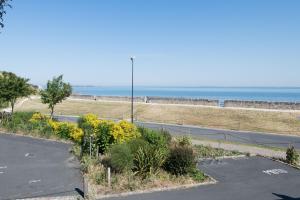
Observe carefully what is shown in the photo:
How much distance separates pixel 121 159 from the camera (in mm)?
18500

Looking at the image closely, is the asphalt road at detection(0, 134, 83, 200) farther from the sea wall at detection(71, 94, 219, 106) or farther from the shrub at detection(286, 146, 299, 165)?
the sea wall at detection(71, 94, 219, 106)

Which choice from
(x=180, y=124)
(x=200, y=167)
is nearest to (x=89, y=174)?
(x=200, y=167)

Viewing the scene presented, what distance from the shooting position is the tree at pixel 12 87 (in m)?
38.5

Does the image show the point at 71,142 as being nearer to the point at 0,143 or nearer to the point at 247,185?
the point at 0,143

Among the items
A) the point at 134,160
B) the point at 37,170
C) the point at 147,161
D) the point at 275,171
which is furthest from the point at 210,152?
the point at 37,170

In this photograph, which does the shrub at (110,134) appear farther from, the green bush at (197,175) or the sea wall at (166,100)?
the sea wall at (166,100)

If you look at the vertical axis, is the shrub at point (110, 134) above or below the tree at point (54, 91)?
below

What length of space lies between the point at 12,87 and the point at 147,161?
2470 centimetres

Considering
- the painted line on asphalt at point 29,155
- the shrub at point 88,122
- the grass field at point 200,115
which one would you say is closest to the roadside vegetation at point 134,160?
the shrub at point 88,122

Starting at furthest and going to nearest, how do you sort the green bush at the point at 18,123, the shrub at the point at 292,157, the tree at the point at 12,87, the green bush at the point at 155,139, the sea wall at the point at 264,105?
the sea wall at the point at 264,105 < the tree at the point at 12,87 < the green bush at the point at 18,123 < the shrub at the point at 292,157 < the green bush at the point at 155,139

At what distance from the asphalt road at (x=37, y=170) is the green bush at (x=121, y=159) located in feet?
6.16

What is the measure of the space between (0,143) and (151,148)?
14596 mm

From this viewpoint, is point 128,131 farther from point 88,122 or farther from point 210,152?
point 210,152

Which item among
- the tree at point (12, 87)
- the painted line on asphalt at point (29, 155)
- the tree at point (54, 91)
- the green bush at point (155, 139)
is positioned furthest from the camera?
the tree at point (54, 91)
